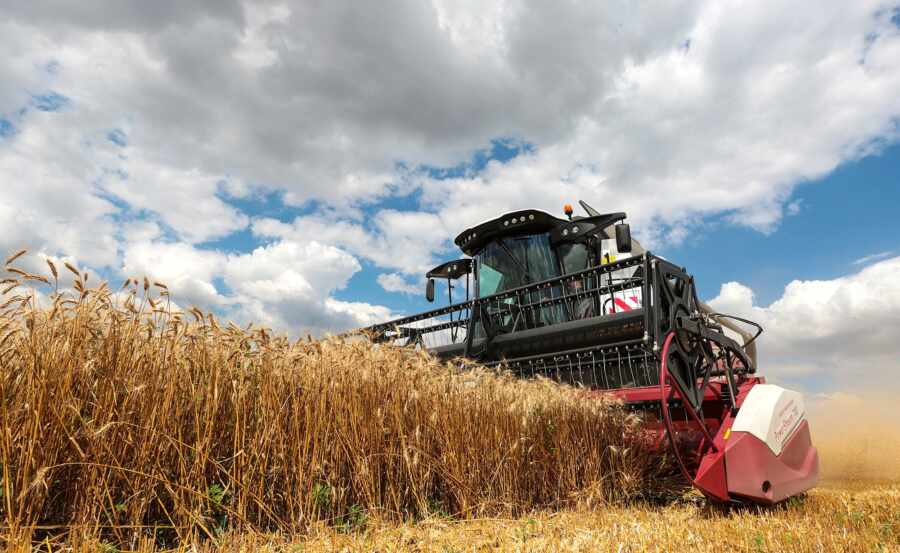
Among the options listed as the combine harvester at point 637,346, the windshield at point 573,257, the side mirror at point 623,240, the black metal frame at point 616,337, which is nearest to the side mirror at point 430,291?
the combine harvester at point 637,346

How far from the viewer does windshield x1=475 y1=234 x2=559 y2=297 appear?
6.17 m

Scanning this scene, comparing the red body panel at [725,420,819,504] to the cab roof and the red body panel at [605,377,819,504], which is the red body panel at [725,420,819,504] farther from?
the cab roof

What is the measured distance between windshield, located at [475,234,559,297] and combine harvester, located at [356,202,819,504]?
0.01 meters

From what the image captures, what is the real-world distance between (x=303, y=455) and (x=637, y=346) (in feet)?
8.92

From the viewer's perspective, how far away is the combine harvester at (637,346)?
362cm

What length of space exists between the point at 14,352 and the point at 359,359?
173 cm

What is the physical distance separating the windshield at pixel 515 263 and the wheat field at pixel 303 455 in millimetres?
2188

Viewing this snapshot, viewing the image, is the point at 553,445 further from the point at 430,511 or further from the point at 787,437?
the point at 787,437

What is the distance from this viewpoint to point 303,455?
9.22 feet

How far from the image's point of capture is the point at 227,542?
7.88 ft

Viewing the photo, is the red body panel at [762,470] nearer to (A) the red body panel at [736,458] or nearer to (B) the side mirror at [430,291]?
(A) the red body panel at [736,458]

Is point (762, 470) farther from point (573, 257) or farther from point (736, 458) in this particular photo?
point (573, 257)

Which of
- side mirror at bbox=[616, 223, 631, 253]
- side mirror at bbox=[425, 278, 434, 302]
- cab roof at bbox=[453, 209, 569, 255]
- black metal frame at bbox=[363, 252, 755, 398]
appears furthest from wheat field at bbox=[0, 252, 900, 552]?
side mirror at bbox=[425, 278, 434, 302]

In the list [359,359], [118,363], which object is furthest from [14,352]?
[359,359]
